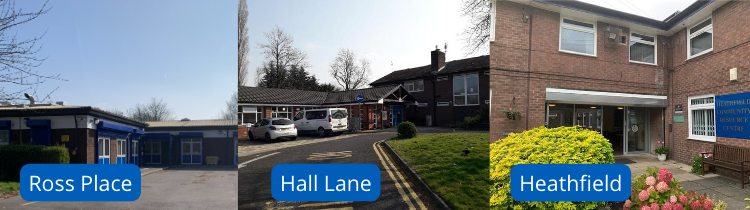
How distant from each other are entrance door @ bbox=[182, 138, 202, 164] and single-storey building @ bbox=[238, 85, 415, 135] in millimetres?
699

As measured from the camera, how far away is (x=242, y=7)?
2520 mm

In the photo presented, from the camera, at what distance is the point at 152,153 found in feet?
9.07

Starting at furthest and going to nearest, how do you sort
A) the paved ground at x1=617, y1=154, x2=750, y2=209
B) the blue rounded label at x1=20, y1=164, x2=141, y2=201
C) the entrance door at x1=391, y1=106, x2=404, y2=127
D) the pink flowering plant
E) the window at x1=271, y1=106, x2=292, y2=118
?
the blue rounded label at x1=20, y1=164, x2=141, y2=201, the pink flowering plant, the paved ground at x1=617, y1=154, x2=750, y2=209, the entrance door at x1=391, y1=106, x2=404, y2=127, the window at x1=271, y1=106, x2=292, y2=118

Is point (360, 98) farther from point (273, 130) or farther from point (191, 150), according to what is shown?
point (191, 150)

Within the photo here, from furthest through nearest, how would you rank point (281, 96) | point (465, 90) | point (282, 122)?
point (465, 90)
point (282, 122)
point (281, 96)

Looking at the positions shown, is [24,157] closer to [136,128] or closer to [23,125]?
[23,125]

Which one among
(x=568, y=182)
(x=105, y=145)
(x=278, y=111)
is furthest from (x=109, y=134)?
(x=568, y=182)

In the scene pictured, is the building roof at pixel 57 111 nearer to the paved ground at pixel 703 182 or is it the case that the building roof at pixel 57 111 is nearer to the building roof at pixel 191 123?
the building roof at pixel 191 123

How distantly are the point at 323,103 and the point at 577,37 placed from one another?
7.12ft

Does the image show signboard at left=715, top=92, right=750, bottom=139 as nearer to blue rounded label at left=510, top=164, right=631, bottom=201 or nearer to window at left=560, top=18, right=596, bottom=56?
blue rounded label at left=510, top=164, right=631, bottom=201

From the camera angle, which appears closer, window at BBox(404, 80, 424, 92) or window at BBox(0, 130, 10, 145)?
window at BBox(404, 80, 424, 92)

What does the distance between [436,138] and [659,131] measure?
2085mm

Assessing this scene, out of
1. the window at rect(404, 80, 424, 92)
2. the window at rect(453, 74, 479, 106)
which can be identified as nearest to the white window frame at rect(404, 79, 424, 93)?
the window at rect(404, 80, 424, 92)

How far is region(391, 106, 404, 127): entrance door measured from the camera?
7.70 ft
